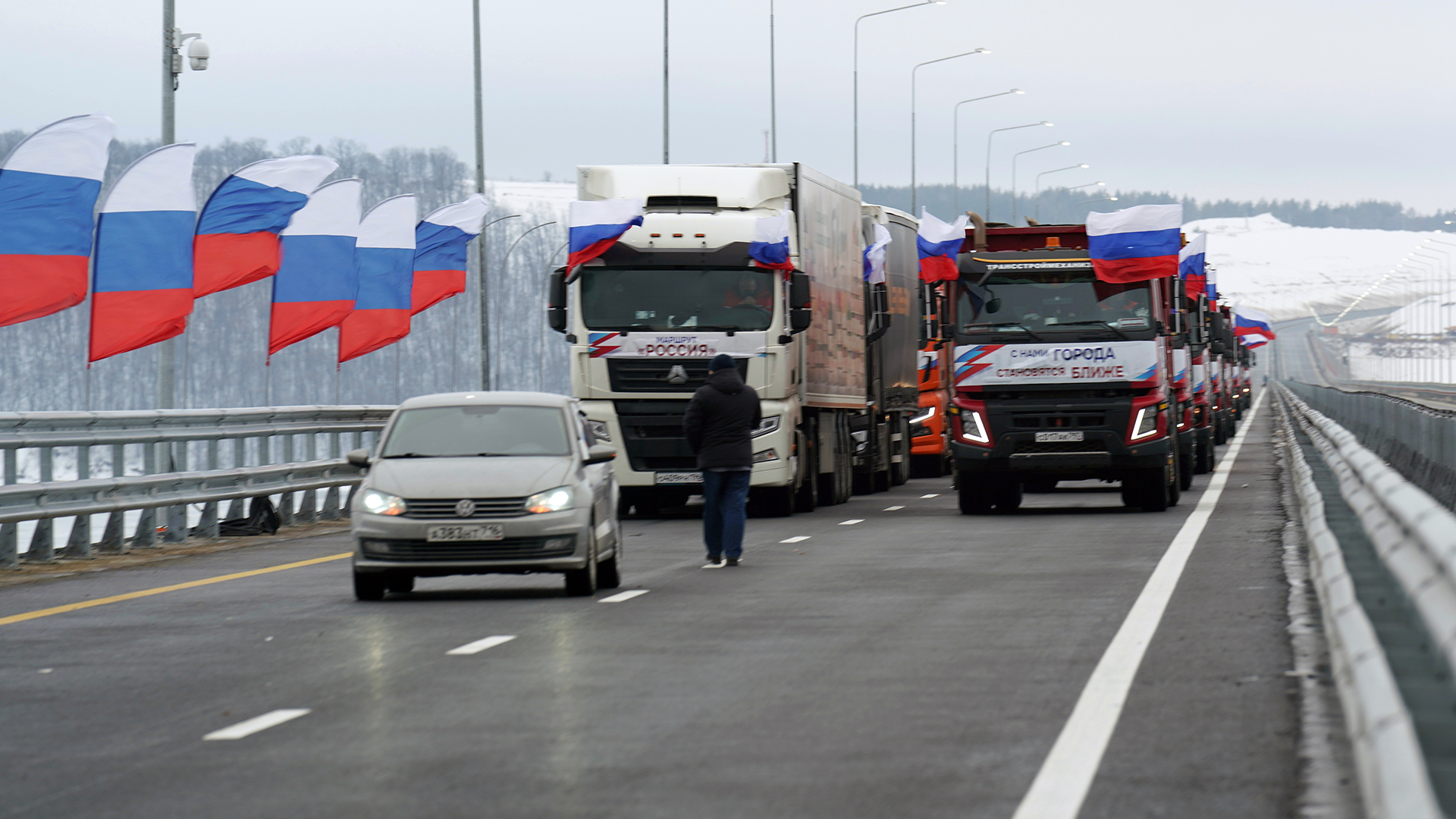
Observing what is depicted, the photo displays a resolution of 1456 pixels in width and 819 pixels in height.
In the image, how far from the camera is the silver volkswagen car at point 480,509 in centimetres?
1398

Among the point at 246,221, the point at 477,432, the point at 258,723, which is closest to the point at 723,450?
the point at 477,432

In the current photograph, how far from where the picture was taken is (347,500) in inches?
1001

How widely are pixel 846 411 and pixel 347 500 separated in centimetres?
679

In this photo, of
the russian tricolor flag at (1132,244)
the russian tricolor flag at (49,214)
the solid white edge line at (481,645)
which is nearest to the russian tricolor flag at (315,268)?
the russian tricolor flag at (49,214)

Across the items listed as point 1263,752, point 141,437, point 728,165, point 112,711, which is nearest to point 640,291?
point 728,165

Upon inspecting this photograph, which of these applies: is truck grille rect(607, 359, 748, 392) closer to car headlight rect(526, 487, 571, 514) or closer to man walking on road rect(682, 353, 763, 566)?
man walking on road rect(682, 353, 763, 566)

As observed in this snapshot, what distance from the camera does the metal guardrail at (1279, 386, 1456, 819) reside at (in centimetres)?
494

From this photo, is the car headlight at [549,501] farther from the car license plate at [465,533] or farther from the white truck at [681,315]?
the white truck at [681,315]

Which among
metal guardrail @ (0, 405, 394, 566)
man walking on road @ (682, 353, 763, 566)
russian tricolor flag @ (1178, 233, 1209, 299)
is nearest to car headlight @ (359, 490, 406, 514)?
man walking on road @ (682, 353, 763, 566)

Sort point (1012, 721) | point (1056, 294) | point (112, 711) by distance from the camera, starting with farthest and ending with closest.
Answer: point (1056, 294) → point (112, 711) → point (1012, 721)

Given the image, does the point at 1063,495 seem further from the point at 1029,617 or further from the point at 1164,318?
the point at 1029,617

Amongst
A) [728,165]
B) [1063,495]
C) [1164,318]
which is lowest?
[1063,495]

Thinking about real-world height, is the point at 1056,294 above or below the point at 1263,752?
above

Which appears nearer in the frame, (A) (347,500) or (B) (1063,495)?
(A) (347,500)
